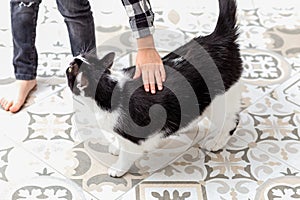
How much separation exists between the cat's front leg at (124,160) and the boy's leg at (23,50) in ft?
1.27

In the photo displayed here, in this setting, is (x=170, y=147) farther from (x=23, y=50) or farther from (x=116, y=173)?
(x=23, y=50)

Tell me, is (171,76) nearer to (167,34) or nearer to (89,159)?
(89,159)

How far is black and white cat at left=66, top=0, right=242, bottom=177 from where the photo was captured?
130 cm

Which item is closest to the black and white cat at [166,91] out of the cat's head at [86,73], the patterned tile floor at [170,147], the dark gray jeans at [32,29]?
the cat's head at [86,73]

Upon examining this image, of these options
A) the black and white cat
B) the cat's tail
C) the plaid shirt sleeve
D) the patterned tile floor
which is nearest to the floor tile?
the patterned tile floor

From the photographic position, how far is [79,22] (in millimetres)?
1621


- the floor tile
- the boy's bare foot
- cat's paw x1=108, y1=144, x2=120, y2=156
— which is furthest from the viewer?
the boy's bare foot

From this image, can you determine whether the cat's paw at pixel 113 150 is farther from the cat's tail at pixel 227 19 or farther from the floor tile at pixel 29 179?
the cat's tail at pixel 227 19

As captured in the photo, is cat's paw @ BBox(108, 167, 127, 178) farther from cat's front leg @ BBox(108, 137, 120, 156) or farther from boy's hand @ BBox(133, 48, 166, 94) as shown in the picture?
boy's hand @ BBox(133, 48, 166, 94)

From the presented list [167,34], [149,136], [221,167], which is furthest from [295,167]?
[167,34]

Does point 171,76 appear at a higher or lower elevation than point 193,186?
higher

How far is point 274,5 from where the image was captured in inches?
84.4

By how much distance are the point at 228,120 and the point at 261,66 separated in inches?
16.2

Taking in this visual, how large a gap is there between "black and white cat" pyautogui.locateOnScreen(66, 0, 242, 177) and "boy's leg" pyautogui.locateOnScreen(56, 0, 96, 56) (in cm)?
29
